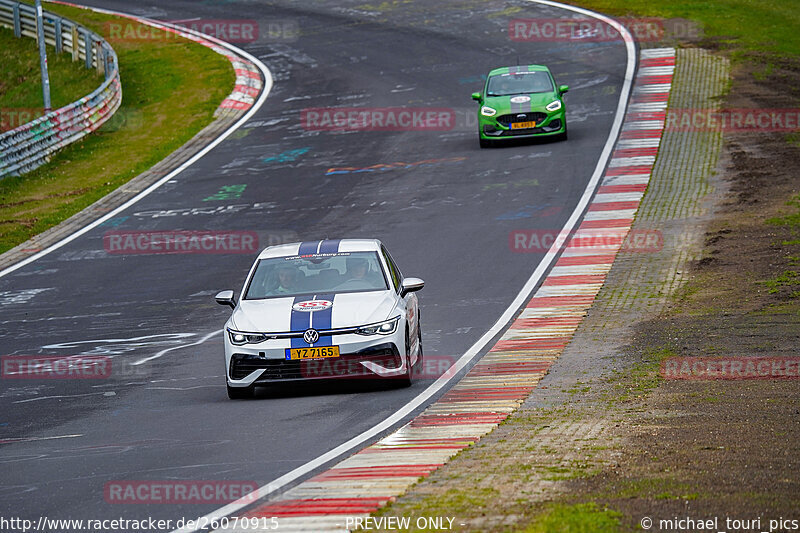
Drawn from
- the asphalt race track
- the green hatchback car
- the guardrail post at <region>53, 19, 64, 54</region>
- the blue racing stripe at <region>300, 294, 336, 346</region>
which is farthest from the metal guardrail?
the blue racing stripe at <region>300, 294, 336, 346</region>

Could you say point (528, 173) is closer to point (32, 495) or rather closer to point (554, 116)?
point (554, 116)

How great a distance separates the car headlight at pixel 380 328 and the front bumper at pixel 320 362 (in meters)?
0.05

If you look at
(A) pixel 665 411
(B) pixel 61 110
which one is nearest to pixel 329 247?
(A) pixel 665 411

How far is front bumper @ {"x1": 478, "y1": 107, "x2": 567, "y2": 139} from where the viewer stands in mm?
27719

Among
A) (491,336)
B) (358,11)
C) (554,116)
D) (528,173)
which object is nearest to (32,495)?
(491,336)

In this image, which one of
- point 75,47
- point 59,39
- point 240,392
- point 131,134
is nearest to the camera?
point 240,392

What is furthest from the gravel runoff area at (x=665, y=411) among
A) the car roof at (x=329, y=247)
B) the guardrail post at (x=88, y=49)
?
the guardrail post at (x=88, y=49)

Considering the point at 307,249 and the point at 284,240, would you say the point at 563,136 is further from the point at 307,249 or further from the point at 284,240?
the point at 307,249

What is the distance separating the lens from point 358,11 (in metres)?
49.0

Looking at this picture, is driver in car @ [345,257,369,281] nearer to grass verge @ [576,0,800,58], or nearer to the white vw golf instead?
the white vw golf

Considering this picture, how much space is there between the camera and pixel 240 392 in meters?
12.2

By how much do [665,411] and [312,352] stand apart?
3.53 m

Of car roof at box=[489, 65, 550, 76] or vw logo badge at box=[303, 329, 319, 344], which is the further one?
car roof at box=[489, 65, 550, 76]

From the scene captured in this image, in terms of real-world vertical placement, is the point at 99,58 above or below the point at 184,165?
above
